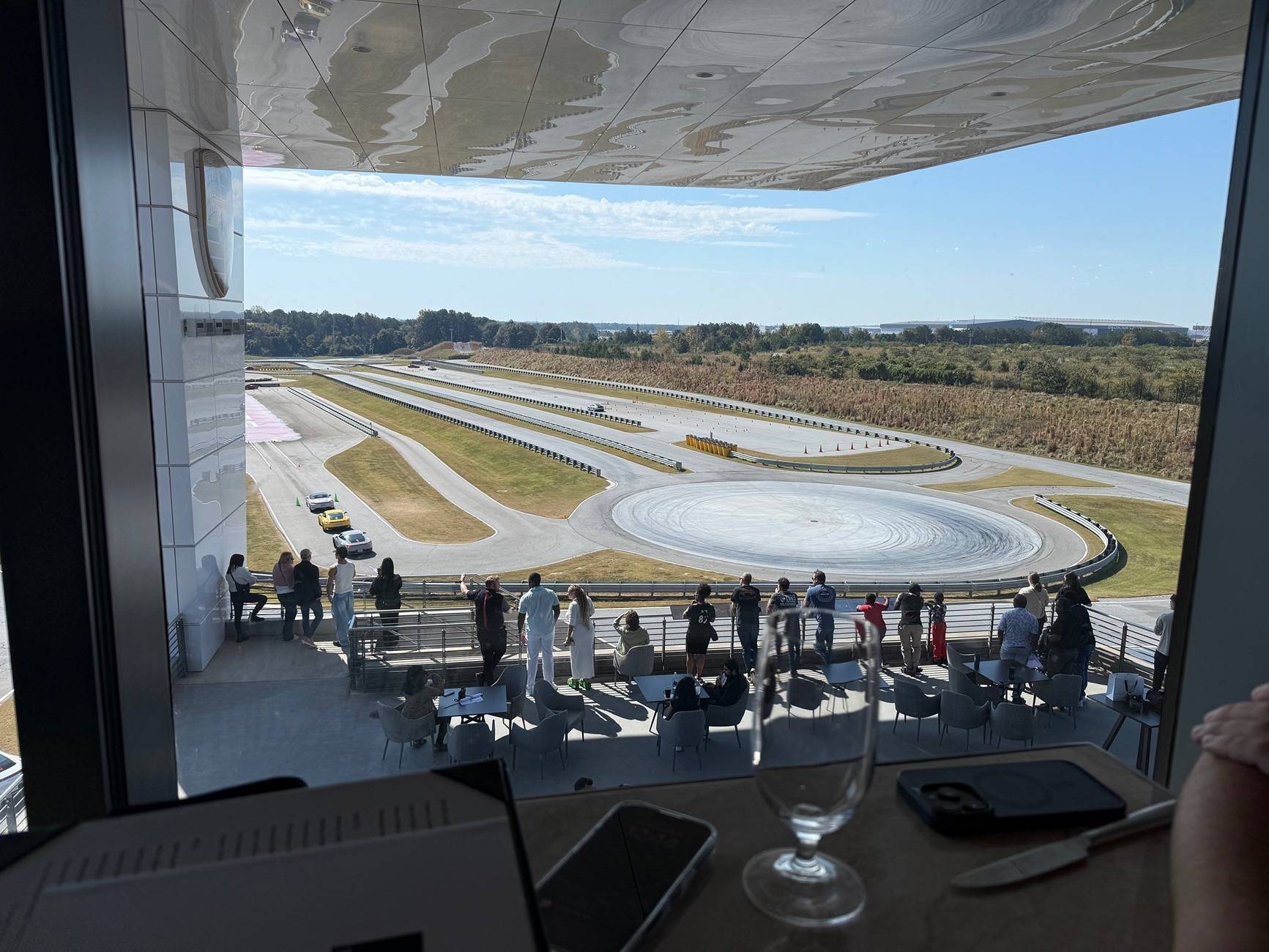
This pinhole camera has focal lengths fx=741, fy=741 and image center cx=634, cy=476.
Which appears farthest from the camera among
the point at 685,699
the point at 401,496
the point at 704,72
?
the point at 401,496

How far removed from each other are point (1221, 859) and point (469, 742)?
4494 millimetres

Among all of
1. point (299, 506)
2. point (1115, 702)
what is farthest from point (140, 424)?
point (299, 506)

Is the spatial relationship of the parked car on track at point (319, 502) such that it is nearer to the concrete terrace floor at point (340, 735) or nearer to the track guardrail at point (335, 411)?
the track guardrail at point (335, 411)

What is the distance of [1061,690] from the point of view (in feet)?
18.7

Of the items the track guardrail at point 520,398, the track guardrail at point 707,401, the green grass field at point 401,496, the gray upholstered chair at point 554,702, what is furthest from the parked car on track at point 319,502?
the track guardrail at point 707,401

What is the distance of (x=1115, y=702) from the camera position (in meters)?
4.95

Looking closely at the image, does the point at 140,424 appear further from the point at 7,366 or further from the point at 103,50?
the point at 103,50

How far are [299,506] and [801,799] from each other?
24376 mm

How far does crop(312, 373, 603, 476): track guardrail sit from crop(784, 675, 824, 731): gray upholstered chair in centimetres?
3106

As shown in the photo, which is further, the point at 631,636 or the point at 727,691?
the point at 631,636

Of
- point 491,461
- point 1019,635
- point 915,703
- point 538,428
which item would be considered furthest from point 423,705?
point 538,428

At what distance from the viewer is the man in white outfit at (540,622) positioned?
6.30m

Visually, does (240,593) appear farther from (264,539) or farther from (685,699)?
(264,539)

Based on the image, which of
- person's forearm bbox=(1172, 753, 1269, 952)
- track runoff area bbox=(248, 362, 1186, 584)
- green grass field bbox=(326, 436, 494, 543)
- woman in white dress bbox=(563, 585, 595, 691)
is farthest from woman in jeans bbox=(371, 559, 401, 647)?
green grass field bbox=(326, 436, 494, 543)
